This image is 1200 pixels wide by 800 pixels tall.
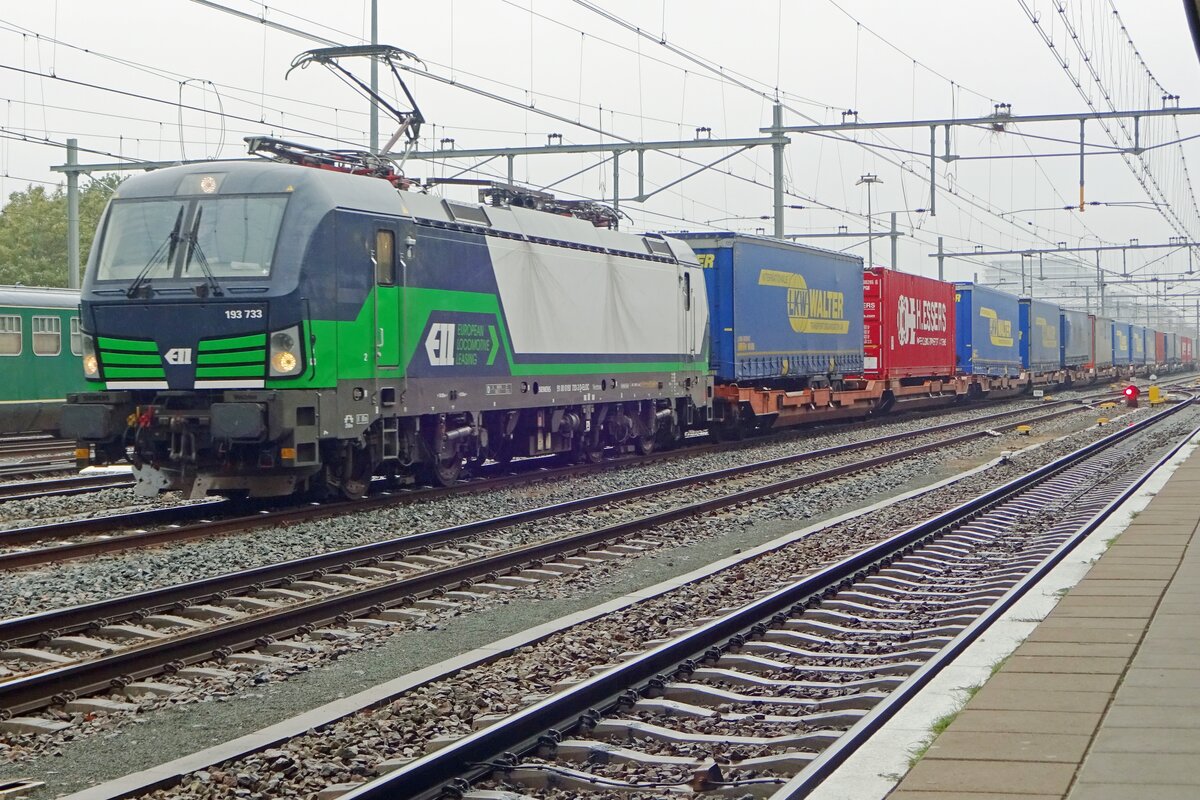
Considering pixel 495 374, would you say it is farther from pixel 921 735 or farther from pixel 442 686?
pixel 921 735

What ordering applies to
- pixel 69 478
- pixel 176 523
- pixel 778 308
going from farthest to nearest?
pixel 778 308 → pixel 69 478 → pixel 176 523

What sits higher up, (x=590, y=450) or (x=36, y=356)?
(x=36, y=356)

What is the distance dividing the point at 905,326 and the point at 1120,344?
41244 mm

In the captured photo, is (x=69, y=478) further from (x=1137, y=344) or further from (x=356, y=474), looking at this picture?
(x=1137, y=344)

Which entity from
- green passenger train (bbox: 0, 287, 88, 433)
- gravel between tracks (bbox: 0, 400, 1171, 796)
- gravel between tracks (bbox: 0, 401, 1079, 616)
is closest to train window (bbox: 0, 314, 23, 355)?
green passenger train (bbox: 0, 287, 88, 433)

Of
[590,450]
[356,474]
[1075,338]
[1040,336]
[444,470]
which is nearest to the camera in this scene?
[356,474]

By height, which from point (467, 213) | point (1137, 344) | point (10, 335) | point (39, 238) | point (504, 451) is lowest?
point (504, 451)

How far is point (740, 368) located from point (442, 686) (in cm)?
1801

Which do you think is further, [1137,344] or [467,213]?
[1137,344]

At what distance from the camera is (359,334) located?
13.7 metres

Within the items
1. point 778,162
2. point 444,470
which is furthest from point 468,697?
point 778,162

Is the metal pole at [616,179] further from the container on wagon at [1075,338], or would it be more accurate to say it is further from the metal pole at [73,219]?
the container on wagon at [1075,338]

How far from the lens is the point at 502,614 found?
907 cm

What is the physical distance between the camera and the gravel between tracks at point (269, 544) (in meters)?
9.67
